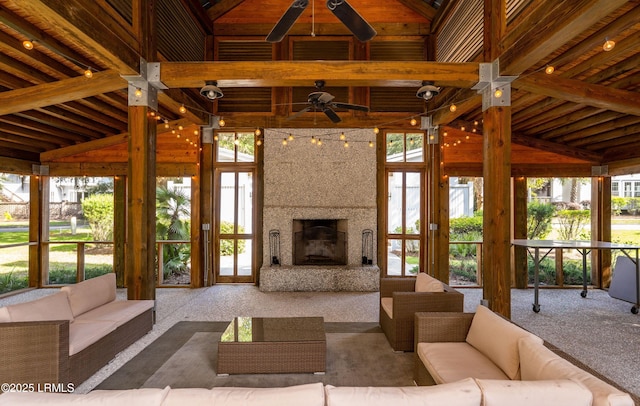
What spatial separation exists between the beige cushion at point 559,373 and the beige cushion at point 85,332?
146 inches

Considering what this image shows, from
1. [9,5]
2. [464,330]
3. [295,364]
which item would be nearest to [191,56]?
[9,5]

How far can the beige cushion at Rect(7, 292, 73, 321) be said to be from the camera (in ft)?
9.56

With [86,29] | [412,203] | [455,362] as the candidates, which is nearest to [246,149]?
[412,203]

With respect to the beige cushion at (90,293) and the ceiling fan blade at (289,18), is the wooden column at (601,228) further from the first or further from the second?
the beige cushion at (90,293)

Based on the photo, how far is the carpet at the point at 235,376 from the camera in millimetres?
2980

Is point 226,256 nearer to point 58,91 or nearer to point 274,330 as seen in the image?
point 274,330

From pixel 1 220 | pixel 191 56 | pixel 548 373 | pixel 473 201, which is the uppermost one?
pixel 191 56

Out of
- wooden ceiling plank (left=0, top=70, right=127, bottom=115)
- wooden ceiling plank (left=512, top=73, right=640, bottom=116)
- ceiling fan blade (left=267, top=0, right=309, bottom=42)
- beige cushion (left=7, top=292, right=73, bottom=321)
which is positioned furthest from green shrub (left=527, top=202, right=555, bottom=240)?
beige cushion (left=7, top=292, right=73, bottom=321)

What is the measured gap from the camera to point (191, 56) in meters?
5.87

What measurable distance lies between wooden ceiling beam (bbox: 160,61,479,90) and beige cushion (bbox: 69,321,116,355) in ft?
10.2

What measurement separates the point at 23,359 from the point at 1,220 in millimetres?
5956

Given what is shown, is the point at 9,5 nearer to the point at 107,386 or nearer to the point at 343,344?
the point at 107,386

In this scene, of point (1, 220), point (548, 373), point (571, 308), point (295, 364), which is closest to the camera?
point (548, 373)

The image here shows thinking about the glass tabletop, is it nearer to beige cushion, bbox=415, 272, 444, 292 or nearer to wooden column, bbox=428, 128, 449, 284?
beige cushion, bbox=415, 272, 444, 292
